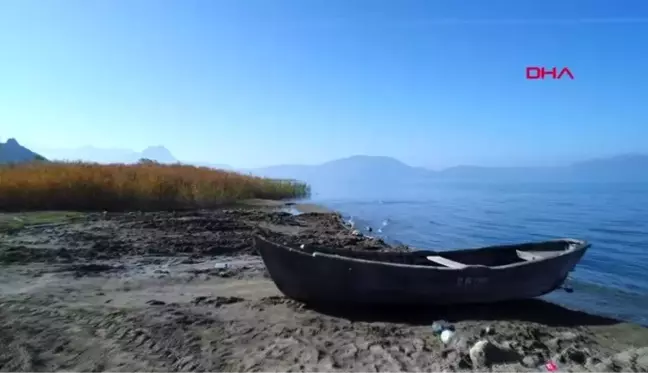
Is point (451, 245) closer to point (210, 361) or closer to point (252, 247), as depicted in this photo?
point (252, 247)

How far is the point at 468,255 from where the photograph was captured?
9.20m

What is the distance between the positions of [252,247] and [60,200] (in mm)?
10845

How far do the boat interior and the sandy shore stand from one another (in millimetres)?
1041

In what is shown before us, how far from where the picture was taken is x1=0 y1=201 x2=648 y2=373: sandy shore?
16.4ft

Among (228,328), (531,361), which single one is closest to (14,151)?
(228,328)

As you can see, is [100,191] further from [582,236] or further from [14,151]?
[14,151]

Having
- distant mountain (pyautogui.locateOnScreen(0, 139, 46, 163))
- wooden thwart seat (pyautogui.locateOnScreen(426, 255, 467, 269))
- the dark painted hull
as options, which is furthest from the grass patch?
distant mountain (pyautogui.locateOnScreen(0, 139, 46, 163))

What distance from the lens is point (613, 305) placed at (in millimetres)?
9602

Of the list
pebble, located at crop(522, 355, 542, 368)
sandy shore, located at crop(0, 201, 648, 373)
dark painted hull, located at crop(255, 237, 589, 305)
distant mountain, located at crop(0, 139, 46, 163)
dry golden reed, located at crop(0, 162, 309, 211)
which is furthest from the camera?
distant mountain, located at crop(0, 139, 46, 163)

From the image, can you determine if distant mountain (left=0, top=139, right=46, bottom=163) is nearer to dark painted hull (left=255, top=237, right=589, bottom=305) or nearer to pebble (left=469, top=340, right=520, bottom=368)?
dark painted hull (left=255, top=237, right=589, bottom=305)

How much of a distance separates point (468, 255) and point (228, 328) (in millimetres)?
5157

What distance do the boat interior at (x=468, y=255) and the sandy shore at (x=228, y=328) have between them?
1.04 m

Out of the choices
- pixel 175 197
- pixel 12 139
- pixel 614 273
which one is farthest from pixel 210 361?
pixel 12 139

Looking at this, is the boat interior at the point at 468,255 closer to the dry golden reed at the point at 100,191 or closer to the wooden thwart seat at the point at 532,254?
the wooden thwart seat at the point at 532,254
